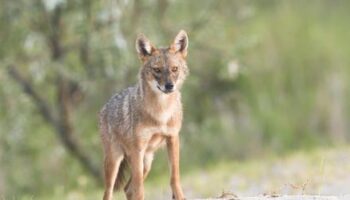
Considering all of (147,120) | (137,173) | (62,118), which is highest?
(62,118)

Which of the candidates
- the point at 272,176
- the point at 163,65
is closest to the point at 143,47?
the point at 163,65

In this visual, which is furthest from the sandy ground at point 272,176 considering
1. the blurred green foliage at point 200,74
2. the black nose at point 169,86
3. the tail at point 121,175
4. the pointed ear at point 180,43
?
the black nose at point 169,86

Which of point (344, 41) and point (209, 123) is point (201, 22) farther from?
point (344, 41)

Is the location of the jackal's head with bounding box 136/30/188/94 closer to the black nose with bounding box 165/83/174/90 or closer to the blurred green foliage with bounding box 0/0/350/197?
the black nose with bounding box 165/83/174/90

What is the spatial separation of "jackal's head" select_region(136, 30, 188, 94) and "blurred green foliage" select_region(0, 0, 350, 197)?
5712 millimetres

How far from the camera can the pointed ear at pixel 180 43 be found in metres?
9.67

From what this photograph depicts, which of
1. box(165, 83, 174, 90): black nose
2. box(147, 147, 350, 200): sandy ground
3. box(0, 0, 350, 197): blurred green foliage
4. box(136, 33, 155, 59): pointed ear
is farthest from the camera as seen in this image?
box(0, 0, 350, 197): blurred green foliage

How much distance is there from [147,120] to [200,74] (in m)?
10.8

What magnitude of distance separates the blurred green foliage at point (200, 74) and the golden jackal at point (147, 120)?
225 inches

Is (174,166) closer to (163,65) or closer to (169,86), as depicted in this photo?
(169,86)

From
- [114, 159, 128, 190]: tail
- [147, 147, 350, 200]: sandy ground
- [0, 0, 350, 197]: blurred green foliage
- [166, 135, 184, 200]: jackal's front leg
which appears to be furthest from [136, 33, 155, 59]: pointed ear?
[0, 0, 350, 197]: blurred green foliage

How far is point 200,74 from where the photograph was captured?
20.2m

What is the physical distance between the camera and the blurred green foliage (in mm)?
16672

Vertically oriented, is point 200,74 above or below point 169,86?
above
